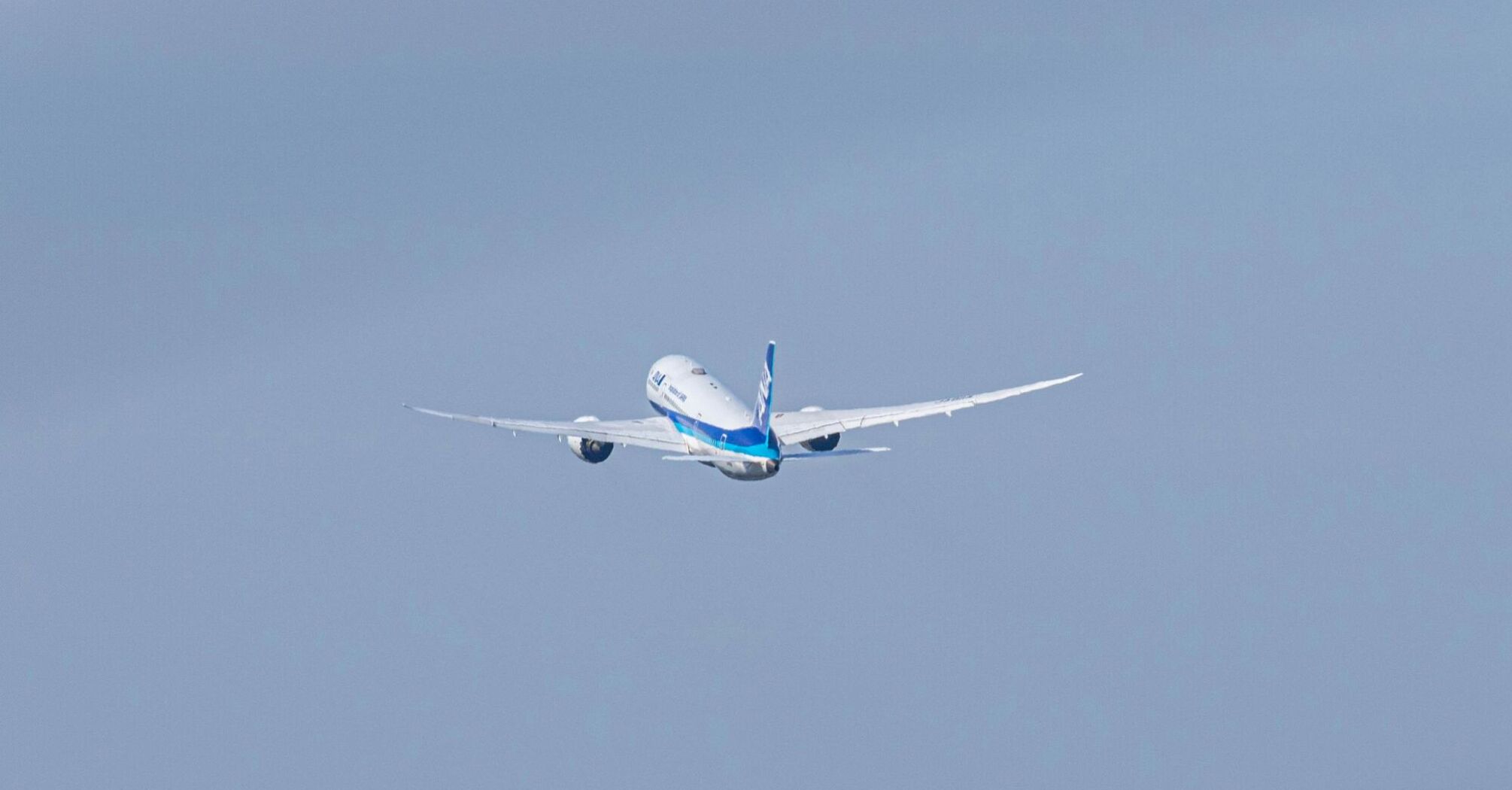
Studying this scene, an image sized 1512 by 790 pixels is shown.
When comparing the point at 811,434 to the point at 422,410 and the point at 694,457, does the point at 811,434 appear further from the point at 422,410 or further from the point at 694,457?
the point at 422,410

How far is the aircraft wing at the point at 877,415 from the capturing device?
19000 centimetres

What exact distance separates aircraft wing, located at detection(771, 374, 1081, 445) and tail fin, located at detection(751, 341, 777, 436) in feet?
18.9

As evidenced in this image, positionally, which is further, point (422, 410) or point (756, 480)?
point (422, 410)

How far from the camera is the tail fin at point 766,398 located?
181 meters

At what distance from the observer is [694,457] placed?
7141 inches

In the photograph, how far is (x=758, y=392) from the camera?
183125mm

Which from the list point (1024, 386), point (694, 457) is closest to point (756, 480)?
point (694, 457)

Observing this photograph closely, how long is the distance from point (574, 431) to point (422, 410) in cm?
1220

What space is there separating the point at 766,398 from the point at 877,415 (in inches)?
528

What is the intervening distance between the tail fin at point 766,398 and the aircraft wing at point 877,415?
227 inches

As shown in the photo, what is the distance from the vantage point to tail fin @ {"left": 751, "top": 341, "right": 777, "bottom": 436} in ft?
593

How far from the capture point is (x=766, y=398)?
182 metres

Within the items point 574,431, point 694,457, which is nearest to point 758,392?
point 694,457

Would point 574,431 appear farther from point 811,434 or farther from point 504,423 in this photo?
point 811,434
